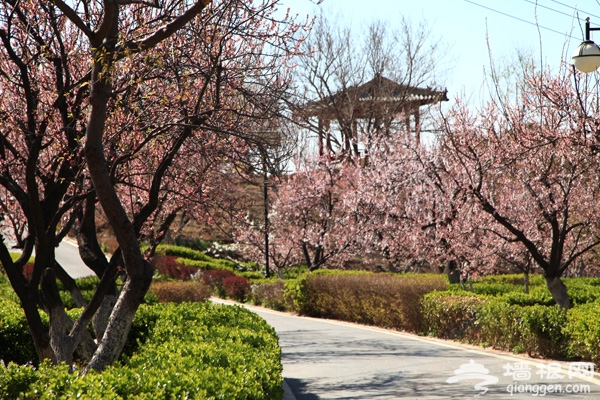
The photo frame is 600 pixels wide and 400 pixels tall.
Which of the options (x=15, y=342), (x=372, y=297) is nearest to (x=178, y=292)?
(x=372, y=297)

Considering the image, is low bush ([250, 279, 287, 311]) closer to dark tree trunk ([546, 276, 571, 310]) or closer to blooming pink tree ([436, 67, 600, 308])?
blooming pink tree ([436, 67, 600, 308])

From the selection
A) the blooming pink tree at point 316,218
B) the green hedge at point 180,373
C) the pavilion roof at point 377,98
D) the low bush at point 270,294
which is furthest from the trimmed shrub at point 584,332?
the pavilion roof at point 377,98

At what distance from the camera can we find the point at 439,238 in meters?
18.1

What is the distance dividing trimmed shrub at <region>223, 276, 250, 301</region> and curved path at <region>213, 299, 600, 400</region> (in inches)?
380

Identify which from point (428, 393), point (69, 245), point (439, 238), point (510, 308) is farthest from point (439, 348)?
point (69, 245)

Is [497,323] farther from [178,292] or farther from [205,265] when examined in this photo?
[205,265]

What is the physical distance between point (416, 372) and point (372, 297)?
680 cm

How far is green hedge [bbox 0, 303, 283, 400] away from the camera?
4.65m

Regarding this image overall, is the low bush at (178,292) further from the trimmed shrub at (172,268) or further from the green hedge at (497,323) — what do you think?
the trimmed shrub at (172,268)

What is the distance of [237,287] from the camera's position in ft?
78.1

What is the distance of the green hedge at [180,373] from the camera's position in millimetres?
4652

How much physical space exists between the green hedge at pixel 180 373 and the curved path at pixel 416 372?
163 cm

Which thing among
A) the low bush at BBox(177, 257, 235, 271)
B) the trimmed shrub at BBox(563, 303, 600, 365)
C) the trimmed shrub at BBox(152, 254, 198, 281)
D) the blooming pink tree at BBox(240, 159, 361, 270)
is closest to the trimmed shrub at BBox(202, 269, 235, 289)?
the blooming pink tree at BBox(240, 159, 361, 270)

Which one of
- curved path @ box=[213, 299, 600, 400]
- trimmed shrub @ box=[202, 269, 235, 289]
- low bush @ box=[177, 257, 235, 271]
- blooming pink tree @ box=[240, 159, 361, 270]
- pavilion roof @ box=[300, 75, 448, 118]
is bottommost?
curved path @ box=[213, 299, 600, 400]
